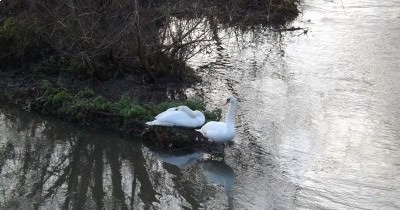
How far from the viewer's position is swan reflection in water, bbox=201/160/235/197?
328 inches

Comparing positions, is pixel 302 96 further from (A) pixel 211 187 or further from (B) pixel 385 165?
(A) pixel 211 187

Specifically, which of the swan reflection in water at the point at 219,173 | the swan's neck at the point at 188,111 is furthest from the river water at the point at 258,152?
the swan's neck at the point at 188,111

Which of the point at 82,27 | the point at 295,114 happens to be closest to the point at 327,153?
the point at 295,114

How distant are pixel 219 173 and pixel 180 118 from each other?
1.07m

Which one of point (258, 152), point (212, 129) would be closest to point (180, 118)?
point (212, 129)

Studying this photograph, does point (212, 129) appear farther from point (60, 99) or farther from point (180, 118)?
point (60, 99)

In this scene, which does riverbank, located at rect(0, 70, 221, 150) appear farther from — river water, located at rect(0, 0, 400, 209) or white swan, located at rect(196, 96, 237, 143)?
white swan, located at rect(196, 96, 237, 143)

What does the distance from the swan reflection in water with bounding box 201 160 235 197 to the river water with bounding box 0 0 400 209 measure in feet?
0.05

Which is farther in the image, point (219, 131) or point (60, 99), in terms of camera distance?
point (60, 99)

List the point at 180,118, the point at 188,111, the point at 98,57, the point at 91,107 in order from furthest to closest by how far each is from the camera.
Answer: the point at 98,57 → the point at 91,107 → the point at 188,111 → the point at 180,118

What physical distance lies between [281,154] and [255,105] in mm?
1941

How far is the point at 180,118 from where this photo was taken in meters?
9.14

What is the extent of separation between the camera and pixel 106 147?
31.2ft

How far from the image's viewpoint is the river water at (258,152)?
7918 millimetres
